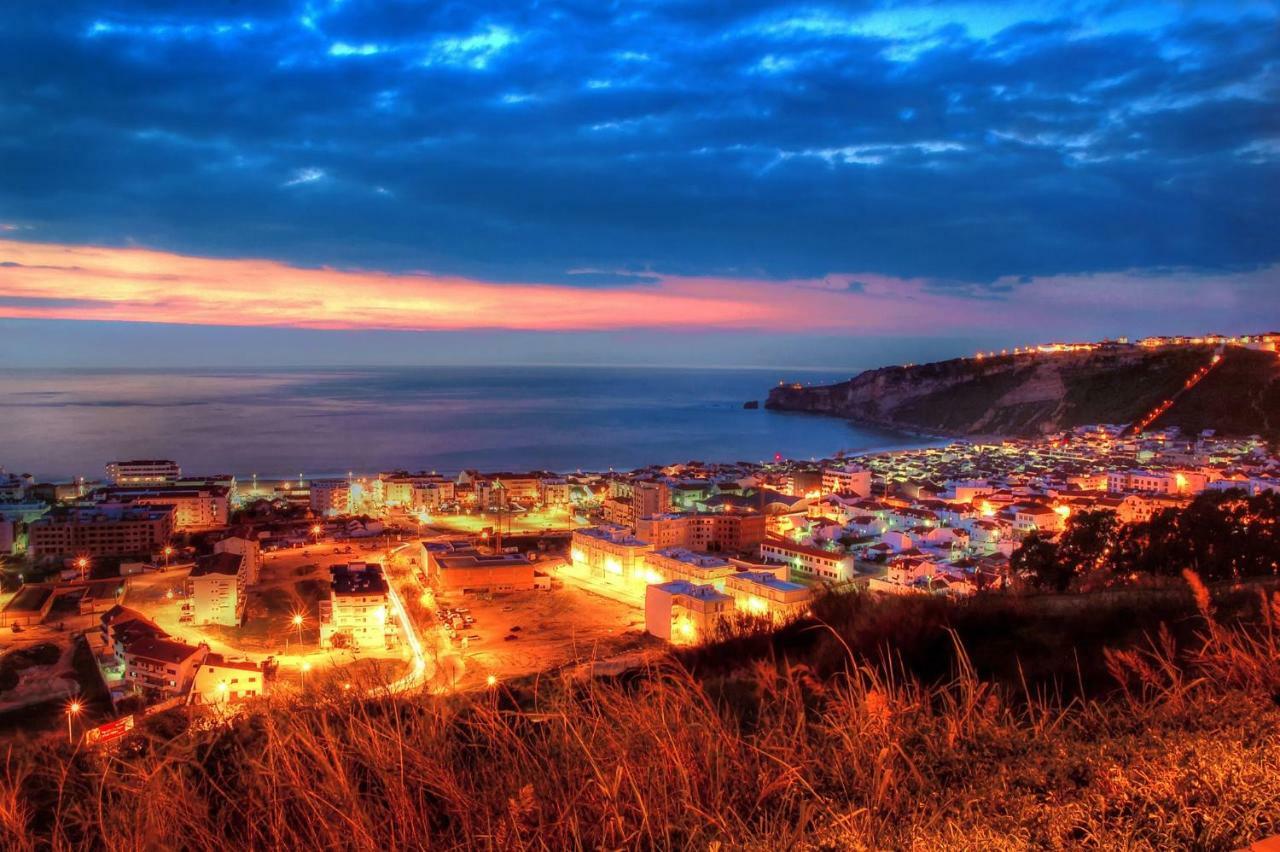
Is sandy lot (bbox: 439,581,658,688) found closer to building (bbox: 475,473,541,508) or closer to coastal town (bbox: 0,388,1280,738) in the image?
coastal town (bbox: 0,388,1280,738)

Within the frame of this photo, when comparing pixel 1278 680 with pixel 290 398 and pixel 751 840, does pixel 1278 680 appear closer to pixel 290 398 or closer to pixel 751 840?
pixel 751 840

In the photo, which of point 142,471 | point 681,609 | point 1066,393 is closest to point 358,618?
point 681,609

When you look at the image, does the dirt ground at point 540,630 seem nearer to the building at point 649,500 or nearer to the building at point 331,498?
the building at point 649,500

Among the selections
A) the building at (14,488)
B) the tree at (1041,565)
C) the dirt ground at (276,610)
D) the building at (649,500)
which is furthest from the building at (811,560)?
the building at (14,488)

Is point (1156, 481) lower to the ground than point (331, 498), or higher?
higher

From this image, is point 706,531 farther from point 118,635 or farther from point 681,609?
point 118,635

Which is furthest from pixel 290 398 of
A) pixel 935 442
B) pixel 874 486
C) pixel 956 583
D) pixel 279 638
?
pixel 956 583
